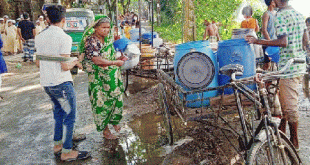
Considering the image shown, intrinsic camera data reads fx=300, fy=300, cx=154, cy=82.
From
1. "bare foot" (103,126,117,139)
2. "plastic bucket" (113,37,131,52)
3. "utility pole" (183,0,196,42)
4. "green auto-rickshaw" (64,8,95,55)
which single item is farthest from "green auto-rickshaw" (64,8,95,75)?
"bare foot" (103,126,117,139)

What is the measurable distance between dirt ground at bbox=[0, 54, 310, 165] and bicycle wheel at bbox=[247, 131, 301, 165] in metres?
0.81

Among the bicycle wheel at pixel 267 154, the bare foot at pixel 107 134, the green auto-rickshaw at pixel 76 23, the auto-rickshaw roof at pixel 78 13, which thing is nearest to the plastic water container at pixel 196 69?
the bicycle wheel at pixel 267 154

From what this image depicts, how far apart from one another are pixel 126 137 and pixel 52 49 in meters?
1.93

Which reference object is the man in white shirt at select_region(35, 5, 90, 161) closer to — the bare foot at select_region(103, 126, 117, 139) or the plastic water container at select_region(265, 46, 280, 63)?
the bare foot at select_region(103, 126, 117, 139)

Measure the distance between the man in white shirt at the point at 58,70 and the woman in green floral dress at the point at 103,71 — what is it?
0.52 metres

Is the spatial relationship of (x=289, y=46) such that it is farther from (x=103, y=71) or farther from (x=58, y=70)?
(x=58, y=70)

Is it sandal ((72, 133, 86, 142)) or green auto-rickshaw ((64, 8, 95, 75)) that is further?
green auto-rickshaw ((64, 8, 95, 75))

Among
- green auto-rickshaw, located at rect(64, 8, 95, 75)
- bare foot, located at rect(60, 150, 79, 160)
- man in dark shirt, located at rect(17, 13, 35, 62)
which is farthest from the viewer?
man in dark shirt, located at rect(17, 13, 35, 62)

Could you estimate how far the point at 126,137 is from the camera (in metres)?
4.77

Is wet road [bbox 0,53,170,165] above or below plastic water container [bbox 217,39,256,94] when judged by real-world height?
below

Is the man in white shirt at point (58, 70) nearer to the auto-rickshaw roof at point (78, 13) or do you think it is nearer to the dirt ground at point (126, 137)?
the dirt ground at point (126, 137)

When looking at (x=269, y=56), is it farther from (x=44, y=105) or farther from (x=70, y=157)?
(x=44, y=105)

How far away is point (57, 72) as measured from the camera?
3.60 meters

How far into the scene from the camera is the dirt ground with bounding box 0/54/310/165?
398 centimetres
